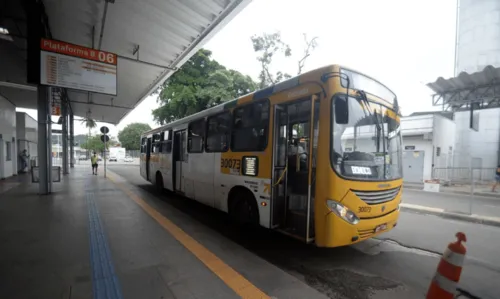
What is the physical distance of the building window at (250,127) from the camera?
4.78 m

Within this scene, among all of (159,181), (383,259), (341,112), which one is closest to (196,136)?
(159,181)

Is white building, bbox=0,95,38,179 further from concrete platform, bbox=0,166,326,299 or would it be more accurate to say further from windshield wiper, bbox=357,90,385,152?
windshield wiper, bbox=357,90,385,152

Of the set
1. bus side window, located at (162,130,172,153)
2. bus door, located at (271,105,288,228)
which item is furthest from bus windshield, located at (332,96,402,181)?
bus side window, located at (162,130,172,153)

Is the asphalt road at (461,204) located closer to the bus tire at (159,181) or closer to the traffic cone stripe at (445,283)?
the traffic cone stripe at (445,283)

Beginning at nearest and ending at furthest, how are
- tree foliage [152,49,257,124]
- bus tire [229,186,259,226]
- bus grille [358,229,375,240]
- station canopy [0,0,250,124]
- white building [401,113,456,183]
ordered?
bus grille [358,229,375,240]
bus tire [229,186,259,226]
station canopy [0,0,250,124]
tree foliage [152,49,257,124]
white building [401,113,456,183]

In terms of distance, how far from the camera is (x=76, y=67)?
25.2 feet

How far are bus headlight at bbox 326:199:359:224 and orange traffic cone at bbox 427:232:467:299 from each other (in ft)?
4.19

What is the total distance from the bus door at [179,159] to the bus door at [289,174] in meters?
4.22

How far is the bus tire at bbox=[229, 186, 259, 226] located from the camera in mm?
4957

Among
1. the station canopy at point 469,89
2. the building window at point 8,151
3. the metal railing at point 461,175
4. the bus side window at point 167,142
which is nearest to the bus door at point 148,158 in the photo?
the bus side window at point 167,142

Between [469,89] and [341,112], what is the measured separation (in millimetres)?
17175

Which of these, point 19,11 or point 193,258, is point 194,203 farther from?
point 19,11

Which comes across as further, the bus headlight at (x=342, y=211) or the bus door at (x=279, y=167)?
the bus door at (x=279, y=167)

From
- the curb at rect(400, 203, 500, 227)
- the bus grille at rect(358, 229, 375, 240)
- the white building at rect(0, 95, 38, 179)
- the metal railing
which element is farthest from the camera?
the metal railing
